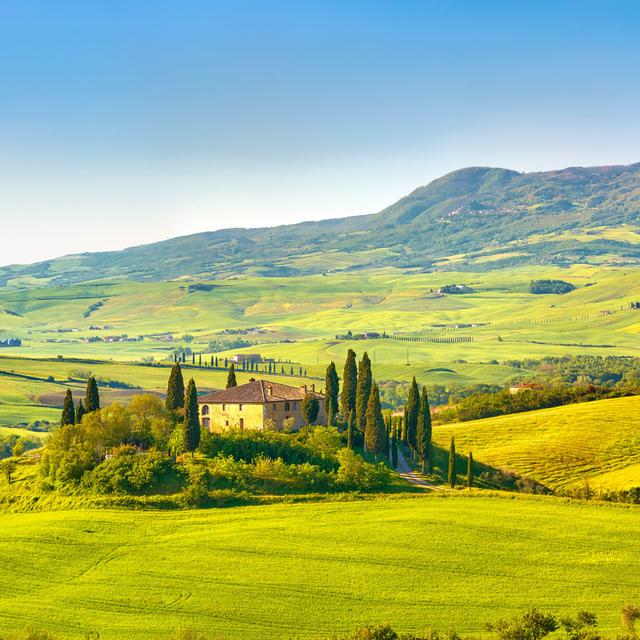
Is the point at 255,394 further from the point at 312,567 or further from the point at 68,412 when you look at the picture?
the point at 312,567

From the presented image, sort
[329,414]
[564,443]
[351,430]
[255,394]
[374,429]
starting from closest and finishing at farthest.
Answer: [374,429], [351,430], [255,394], [564,443], [329,414]

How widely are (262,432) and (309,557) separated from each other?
3202 cm

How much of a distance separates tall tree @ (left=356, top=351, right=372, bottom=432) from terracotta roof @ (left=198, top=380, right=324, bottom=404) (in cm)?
637

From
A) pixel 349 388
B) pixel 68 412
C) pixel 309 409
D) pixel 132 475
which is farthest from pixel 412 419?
pixel 68 412

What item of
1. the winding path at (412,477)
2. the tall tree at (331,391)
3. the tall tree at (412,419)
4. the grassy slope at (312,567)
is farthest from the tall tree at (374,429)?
the grassy slope at (312,567)

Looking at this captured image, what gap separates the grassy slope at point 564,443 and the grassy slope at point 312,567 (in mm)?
15334

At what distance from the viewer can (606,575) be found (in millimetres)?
74000

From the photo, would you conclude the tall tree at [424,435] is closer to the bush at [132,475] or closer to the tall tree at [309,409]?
the tall tree at [309,409]

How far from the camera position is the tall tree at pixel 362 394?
11231 centimetres

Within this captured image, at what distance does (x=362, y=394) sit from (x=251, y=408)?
38.4 feet

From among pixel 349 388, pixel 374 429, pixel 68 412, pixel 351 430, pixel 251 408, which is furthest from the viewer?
pixel 349 388

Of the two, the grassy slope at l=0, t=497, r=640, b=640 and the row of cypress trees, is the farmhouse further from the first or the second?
the grassy slope at l=0, t=497, r=640, b=640

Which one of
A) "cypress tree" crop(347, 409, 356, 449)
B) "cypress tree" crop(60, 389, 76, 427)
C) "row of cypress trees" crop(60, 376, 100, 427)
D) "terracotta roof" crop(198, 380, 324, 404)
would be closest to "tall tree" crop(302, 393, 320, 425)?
"terracotta roof" crop(198, 380, 324, 404)

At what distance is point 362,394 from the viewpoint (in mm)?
113000
